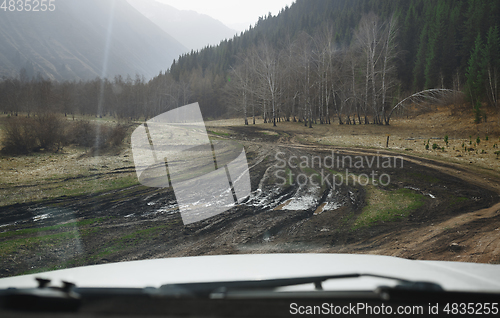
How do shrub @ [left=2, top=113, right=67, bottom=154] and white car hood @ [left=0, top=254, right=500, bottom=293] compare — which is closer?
white car hood @ [left=0, top=254, right=500, bottom=293]

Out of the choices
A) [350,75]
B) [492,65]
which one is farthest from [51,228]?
[492,65]

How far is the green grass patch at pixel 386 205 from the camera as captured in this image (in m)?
6.21

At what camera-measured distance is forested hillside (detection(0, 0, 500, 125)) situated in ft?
85.1

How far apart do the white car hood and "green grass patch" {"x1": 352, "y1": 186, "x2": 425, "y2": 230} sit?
152 inches

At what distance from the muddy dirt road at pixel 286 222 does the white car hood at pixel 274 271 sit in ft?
8.43

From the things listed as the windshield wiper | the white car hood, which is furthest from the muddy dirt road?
the windshield wiper

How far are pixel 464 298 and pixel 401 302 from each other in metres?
0.33

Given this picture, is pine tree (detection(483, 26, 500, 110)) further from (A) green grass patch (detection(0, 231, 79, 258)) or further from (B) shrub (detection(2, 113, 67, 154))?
(B) shrub (detection(2, 113, 67, 154))

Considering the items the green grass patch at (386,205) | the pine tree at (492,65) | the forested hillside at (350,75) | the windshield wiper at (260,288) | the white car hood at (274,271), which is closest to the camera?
the windshield wiper at (260,288)

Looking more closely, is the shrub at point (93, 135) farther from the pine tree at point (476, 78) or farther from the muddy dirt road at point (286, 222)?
the pine tree at point (476, 78)

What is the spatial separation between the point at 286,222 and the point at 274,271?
169 inches

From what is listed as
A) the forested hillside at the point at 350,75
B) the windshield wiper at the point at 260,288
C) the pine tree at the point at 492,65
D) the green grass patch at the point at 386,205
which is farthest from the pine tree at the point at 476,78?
the windshield wiper at the point at 260,288

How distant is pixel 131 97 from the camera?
41.9 metres

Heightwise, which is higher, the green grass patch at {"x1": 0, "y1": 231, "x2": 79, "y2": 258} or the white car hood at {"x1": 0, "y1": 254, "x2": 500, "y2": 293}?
the white car hood at {"x1": 0, "y1": 254, "x2": 500, "y2": 293}
